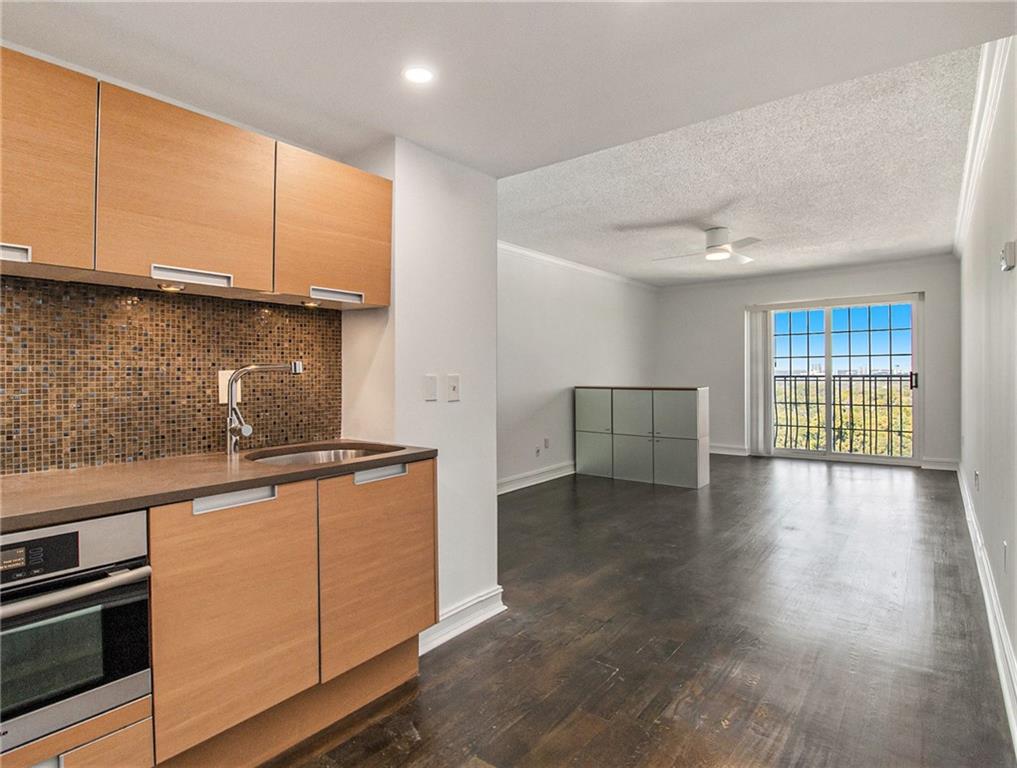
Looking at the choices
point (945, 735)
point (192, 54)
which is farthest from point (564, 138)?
point (945, 735)

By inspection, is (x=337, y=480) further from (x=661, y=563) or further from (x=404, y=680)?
(x=661, y=563)

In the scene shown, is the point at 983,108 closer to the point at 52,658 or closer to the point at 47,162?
the point at 47,162

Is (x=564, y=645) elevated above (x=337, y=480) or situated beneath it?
situated beneath

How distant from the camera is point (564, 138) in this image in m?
2.51

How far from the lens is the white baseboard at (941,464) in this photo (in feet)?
22.3

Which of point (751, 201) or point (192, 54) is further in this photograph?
point (751, 201)

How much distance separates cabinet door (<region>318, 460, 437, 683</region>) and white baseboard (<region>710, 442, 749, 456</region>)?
698cm

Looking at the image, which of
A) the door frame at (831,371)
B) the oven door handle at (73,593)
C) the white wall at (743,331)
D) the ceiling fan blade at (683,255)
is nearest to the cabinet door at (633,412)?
the ceiling fan blade at (683,255)

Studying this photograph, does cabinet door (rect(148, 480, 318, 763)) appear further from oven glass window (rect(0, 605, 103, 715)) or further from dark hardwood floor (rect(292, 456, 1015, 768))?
dark hardwood floor (rect(292, 456, 1015, 768))

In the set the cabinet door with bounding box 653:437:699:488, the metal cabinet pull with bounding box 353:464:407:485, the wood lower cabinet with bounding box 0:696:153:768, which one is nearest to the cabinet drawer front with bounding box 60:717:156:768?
the wood lower cabinet with bounding box 0:696:153:768

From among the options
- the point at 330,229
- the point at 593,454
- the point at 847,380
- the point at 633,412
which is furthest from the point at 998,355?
the point at 847,380

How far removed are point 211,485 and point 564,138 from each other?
1.94m

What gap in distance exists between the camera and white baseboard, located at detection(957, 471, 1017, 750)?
197cm

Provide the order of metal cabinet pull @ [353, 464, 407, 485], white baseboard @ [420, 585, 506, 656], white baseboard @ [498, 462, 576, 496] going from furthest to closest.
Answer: white baseboard @ [498, 462, 576, 496] < white baseboard @ [420, 585, 506, 656] < metal cabinet pull @ [353, 464, 407, 485]
